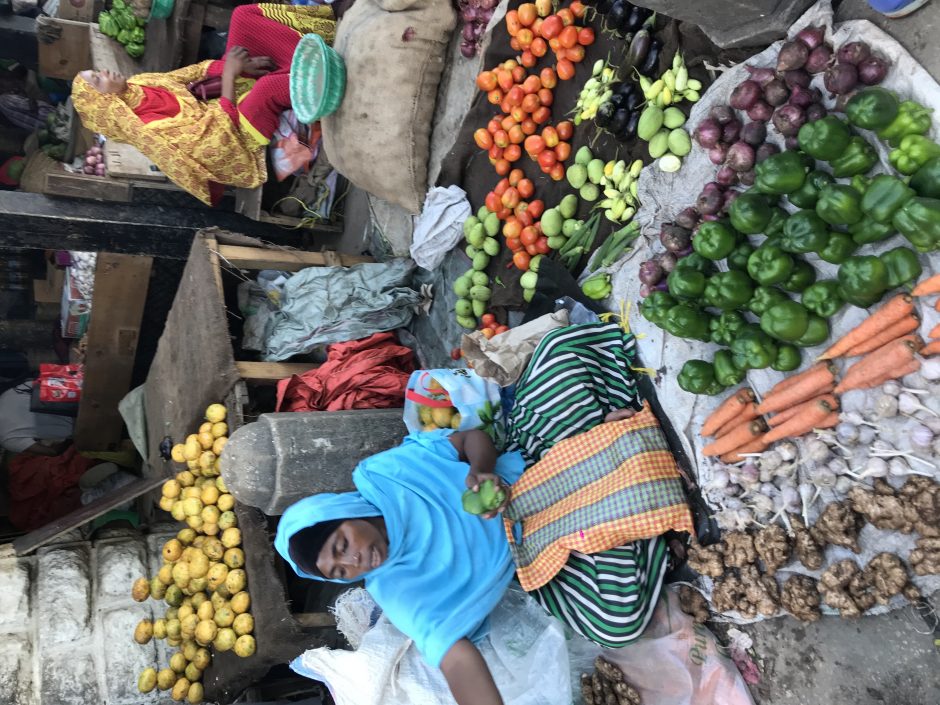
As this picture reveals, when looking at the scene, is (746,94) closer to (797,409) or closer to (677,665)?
(797,409)

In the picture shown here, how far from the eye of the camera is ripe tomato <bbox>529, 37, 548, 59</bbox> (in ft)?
11.7

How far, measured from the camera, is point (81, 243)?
4.90 meters

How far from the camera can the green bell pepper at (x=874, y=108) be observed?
2098 mm

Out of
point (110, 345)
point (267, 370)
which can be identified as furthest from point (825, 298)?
point (110, 345)

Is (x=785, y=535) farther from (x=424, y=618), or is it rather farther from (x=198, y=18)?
(x=198, y=18)

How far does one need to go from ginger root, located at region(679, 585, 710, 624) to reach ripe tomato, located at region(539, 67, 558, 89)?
2.40 meters

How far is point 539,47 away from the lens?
357 cm

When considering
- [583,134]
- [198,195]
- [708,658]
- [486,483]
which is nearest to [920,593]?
[708,658]

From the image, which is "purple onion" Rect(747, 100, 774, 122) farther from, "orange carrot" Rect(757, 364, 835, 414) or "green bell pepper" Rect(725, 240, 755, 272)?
"orange carrot" Rect(757, 364, 835, 414)

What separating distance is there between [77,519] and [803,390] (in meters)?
3.92

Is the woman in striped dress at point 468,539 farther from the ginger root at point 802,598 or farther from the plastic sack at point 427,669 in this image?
the ginger root at point 802,598

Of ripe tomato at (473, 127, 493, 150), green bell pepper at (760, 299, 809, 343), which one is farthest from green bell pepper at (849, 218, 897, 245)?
ripe tomato at (473, 127, 493, 150)

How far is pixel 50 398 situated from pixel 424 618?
14.9 ft

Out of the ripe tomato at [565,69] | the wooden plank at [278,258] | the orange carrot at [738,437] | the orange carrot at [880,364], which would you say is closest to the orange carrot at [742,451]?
the orange carrot at [738,437]
